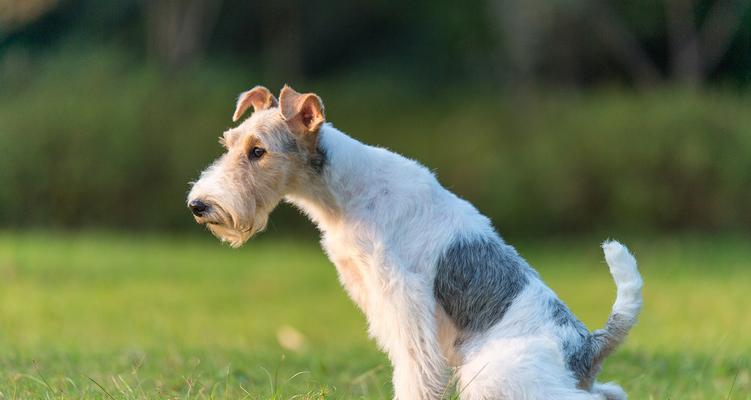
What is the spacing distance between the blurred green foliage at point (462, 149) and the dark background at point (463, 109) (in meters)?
0.04

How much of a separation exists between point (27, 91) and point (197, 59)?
14.0 ft

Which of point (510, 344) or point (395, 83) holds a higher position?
point (395, 83)

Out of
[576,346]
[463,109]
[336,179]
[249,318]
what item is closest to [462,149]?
[463,109]

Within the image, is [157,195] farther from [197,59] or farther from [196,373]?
[196,373]

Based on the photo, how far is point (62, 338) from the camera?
1087cm

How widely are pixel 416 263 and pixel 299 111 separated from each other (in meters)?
1.07

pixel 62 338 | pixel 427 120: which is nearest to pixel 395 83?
pixel 427 120

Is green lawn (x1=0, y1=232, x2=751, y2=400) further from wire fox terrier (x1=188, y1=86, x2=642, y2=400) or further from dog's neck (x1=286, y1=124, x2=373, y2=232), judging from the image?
dog's neck (x1=286, y1=124, x2=373, y2=232)

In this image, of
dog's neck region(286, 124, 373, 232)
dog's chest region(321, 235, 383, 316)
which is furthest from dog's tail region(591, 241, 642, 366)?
dog's neck region(286, 124, 373, 232)

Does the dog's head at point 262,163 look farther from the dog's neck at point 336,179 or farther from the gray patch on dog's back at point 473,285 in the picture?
the gray patch on dog's back at point 473,285

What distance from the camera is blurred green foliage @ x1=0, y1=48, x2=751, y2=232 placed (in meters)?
21.2

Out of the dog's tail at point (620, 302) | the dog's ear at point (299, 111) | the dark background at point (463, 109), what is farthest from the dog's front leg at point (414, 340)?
the dark background at point (463, 109)

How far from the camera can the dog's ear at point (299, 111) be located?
18.9 feet

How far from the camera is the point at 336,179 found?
19.1ft
